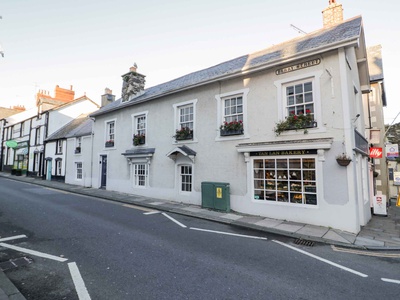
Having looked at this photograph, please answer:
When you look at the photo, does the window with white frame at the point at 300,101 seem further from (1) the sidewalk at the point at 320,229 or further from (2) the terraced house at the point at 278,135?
(1) the sidewalk at the point at 320,229

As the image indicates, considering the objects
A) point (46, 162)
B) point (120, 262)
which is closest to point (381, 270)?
point (120, 262)

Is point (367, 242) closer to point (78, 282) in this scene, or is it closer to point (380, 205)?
point (380, 205)

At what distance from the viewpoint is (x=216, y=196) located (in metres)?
11.0

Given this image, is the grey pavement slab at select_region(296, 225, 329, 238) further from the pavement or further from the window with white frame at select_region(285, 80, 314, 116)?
the window with white frame at select_region(285, 80, 314, 116)

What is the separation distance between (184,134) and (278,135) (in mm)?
5444

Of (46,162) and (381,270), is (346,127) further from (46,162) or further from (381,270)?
(46,162)

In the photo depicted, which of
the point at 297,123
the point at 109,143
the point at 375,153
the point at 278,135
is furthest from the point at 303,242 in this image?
the point at 109,143

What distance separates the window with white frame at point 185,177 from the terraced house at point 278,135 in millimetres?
59

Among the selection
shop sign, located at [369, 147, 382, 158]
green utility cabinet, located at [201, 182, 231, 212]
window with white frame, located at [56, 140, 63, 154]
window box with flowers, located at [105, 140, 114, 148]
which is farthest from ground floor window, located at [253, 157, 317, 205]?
window with white frame, located at [56, 140, 63, 154]

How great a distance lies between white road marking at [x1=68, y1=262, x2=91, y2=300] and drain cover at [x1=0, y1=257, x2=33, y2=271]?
3.48 feet

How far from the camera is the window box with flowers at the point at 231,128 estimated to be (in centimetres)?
1074

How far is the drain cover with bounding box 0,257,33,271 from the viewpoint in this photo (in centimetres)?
483

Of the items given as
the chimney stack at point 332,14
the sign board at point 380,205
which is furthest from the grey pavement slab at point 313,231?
the chimney stack at point 332,14

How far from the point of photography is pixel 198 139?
41.0ft
